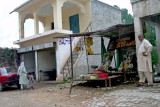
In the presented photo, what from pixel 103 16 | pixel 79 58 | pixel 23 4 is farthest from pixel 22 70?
pixel 103 16

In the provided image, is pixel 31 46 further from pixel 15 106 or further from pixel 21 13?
pixel 15 106

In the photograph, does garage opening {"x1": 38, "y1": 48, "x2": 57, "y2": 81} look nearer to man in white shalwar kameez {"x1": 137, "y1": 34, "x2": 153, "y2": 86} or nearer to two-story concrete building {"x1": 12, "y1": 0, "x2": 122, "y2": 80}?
two-story concrete building {"x1": 12, "y1": 0, "x2": 122, "y2": 80}

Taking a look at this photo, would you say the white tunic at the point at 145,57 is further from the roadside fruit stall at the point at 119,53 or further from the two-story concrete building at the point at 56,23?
the two-story concrete building at the point at 56,23

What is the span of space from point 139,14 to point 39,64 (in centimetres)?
969

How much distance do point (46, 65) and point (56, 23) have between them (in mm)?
4817

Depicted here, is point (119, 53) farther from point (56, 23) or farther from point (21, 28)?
point (21, 28)

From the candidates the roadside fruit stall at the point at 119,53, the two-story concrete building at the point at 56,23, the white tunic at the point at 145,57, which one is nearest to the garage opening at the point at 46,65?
the two-story concrete building at the point at 56,23

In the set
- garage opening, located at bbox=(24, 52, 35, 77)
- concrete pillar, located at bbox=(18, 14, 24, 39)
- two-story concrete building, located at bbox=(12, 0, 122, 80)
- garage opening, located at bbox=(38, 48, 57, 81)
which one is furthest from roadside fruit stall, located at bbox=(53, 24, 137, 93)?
garage opening, located at bbox=(24, 52, 35, 77)

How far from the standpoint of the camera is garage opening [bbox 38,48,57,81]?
14875mm

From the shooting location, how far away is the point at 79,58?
11.9 metres

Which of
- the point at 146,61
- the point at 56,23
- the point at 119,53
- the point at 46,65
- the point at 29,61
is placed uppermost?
the point at 56,23

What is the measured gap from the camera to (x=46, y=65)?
608 inches

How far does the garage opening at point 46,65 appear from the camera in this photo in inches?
586

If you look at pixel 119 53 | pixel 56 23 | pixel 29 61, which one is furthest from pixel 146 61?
pixel 29 61
